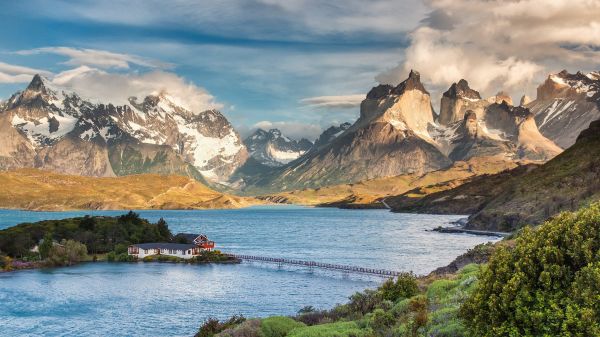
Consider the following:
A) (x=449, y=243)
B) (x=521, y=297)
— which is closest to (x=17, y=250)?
(x=449, y=243)

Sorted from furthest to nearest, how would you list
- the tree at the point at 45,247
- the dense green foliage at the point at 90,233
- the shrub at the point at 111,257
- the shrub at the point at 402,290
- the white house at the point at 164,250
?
the white house at the point at 164,250 → the shrub at the point at 111,257 → the dense green foliage at the point at 90,233 → the tree at the point at 45,247 → the shrub at the point at 402,290

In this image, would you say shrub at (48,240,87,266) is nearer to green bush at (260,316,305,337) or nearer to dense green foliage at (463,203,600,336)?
green bush at (260,316,305,337)

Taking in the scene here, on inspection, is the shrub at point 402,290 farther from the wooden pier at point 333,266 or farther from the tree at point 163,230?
the tree at point 163,230

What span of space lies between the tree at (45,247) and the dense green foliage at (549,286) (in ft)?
499

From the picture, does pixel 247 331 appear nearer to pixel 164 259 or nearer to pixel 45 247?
pixel 164 259

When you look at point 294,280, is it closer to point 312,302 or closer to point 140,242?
point 312,302

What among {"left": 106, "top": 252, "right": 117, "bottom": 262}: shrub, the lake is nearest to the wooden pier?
the lake

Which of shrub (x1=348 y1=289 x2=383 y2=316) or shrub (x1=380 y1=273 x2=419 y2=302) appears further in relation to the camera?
shrub (x1=380 y1=273 x2=419 y2=302)

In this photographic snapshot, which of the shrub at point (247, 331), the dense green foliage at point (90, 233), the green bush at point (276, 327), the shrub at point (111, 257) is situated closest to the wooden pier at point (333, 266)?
the shrub at point (111, 257)

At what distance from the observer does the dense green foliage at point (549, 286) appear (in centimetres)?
2112

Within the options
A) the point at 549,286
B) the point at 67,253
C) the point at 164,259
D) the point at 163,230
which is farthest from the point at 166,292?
the point at 549,286

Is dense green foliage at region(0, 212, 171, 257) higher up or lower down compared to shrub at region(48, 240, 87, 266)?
higher up

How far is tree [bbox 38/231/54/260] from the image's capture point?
6137 inches

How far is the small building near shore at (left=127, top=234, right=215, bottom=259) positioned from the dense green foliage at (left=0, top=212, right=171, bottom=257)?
7965mm
